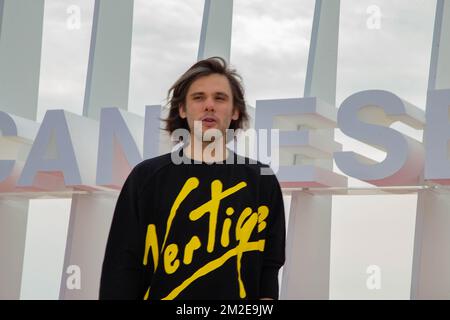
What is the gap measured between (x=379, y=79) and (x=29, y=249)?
3143 mm

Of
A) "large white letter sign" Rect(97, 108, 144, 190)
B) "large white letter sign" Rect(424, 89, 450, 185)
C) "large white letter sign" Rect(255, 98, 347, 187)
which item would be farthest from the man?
"large white letter sign" Rect(97, 108, 144, 190)

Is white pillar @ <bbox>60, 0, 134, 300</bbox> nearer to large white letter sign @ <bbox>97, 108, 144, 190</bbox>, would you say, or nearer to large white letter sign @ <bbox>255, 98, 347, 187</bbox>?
large white letter sign @ <bbox>97, 108, 144, 190</bbox>

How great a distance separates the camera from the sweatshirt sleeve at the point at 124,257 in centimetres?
156

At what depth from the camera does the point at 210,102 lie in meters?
1.62

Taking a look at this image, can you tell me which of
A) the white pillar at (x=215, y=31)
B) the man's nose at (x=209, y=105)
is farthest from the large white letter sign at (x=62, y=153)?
the man's nose at (x=209, y=105)

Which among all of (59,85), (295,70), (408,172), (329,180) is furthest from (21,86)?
(408,172)

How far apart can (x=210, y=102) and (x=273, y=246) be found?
1.03 ft

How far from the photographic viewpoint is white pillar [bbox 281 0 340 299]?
542cm

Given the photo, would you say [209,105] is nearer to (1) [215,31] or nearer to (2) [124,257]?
(2) [124,257]

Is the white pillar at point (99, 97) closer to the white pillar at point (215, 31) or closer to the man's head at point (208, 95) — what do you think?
the white pillar at point (215, 31)

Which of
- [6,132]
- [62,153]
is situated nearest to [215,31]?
[62,153]

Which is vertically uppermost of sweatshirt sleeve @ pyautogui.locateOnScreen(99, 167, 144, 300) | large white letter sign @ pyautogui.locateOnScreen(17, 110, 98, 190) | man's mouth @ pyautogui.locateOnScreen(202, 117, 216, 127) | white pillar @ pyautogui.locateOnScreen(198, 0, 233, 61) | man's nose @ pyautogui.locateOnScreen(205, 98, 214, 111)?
white pillar @ pyautogui.locateOnScreen(198, 0, 233, 61)

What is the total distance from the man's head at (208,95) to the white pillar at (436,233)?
3.54 metres

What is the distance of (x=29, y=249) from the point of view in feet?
21.6
